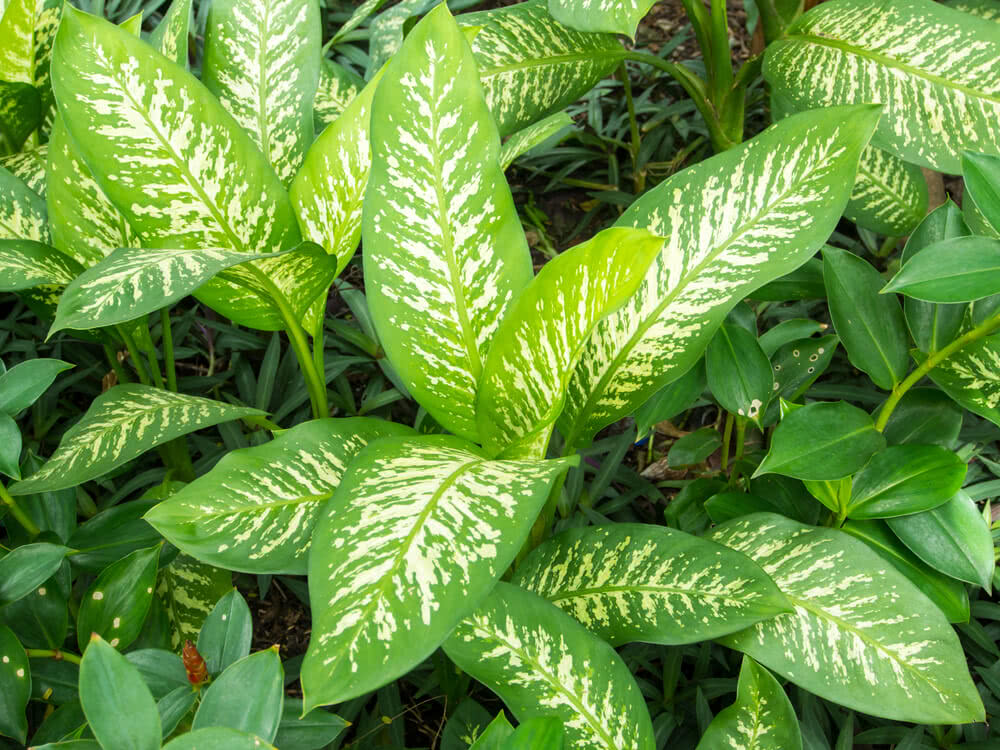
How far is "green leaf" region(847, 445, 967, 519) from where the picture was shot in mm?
877

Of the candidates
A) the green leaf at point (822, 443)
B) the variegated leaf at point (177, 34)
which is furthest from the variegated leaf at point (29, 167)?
the green leaf at point (822, 443)

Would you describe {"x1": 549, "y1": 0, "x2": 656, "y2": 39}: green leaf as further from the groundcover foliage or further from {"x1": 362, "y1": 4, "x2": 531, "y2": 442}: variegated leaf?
{"x1": 362, "y1": 4, "x2": 531, "y2": 442}: variegated leaf

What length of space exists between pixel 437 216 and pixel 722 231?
0.97 feet

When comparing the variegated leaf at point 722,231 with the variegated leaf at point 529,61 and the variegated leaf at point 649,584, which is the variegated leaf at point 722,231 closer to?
the variegated leaf at point 649,584

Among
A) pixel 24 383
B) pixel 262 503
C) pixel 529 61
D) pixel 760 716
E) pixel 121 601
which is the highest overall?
pixel 529 61

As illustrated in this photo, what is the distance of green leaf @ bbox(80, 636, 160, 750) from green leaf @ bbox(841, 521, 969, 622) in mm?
739

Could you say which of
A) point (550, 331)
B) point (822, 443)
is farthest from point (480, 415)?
point (822, 443)

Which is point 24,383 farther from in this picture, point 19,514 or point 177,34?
point 177,34

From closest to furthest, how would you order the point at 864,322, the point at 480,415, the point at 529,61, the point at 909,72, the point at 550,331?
the point at 550,331 < the point at 480,415 < the point at 864,322 < the point at 909,72 < the point at 529,61

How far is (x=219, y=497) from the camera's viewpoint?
0.79 m

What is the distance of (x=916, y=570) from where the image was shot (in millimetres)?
943

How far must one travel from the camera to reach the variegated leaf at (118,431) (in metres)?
0.90

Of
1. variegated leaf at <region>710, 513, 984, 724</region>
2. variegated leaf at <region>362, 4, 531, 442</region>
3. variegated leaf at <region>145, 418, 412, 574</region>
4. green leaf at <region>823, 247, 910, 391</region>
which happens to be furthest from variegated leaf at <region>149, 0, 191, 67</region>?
variegated leaf at <region>710, 513, 984, 724</region>

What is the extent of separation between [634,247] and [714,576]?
1.19 feet
